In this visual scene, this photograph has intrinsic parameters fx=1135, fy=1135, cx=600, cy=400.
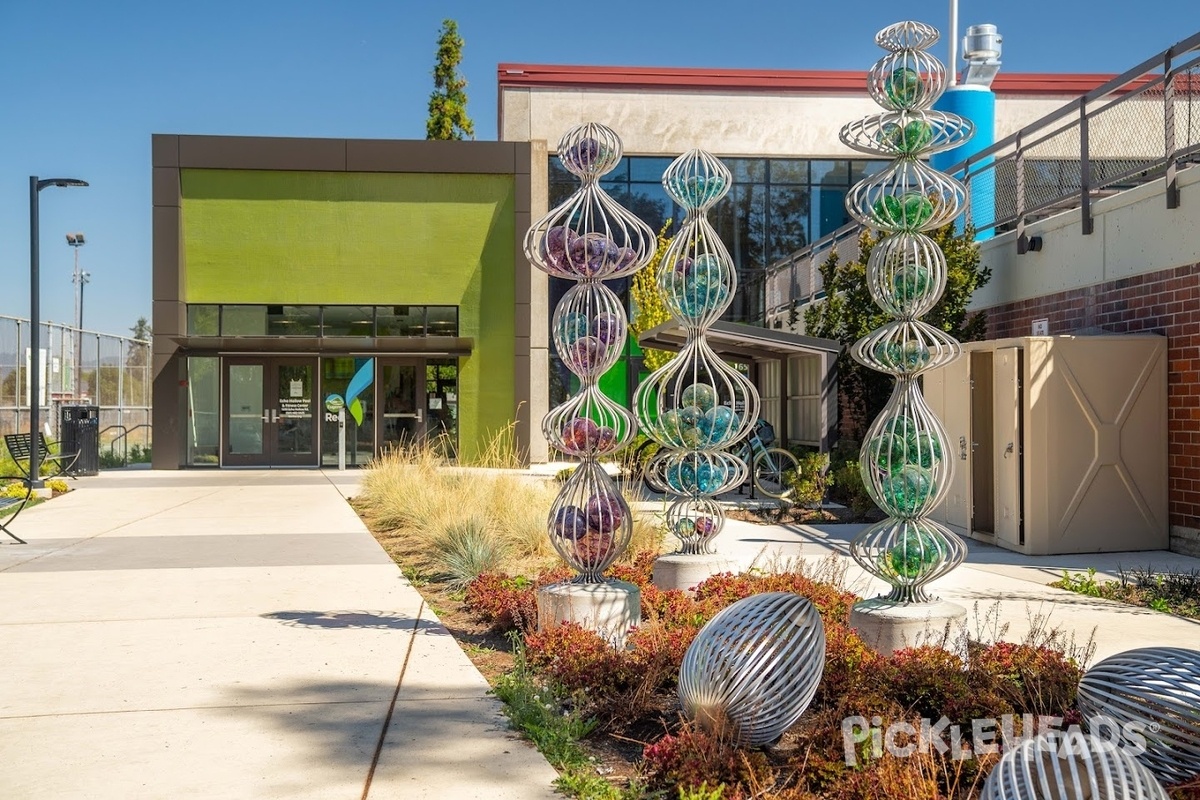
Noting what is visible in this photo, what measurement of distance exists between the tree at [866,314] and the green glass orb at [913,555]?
6994 millimetres

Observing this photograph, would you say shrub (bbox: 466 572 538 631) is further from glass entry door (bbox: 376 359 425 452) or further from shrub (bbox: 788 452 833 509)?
glass entry door (bbox: 376 359 425 452)

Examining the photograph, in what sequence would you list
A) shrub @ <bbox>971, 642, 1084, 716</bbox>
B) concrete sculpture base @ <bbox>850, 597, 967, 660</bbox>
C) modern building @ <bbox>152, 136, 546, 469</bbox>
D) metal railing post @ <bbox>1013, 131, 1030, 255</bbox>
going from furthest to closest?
modern building @ <bbox>152, 136, 546, 469</bbox> < metal railing post @ <bbox>1013, 131, 1030, 255</bbox> < concrete sculpture base @ <bbox>850, 597, 967, 660</bbox> < shrub @ <bbox>971, 642, 1084, 716</bbox>

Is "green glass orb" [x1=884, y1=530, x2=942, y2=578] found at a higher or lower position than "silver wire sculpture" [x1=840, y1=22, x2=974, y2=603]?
lower

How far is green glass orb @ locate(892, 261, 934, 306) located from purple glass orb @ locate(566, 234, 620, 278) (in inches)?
70.0

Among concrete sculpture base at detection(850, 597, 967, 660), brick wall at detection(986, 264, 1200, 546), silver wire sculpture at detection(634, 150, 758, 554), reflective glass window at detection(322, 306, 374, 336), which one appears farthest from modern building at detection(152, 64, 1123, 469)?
concrete sculpture base at detection(850, 597, 967, 660)

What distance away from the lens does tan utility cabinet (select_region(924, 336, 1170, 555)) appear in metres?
11.3

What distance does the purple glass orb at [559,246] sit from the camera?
730 cm

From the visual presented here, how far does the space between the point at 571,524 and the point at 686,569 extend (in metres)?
2.15

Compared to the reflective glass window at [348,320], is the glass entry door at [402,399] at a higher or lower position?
lower

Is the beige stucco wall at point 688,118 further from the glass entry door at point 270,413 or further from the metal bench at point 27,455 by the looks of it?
the metal bench at point 27,455

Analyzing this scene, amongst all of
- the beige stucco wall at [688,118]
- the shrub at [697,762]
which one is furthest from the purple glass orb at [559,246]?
the beige stucco wall at [688,118]

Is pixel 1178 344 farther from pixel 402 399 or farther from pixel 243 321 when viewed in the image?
pixel 243 321

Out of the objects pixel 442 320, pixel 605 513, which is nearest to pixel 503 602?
pixel 605 513

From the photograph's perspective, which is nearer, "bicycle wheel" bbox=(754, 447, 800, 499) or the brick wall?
the brick wall
